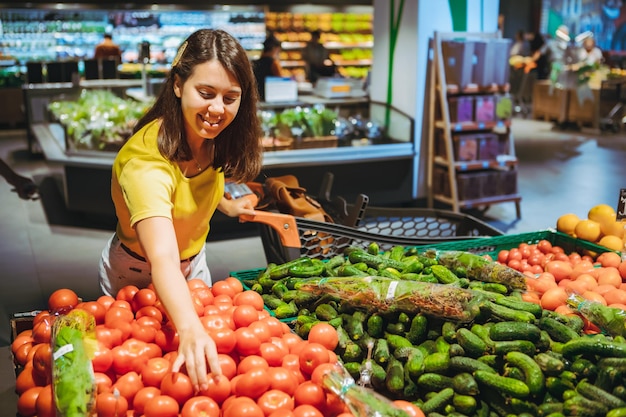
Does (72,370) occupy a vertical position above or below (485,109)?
below

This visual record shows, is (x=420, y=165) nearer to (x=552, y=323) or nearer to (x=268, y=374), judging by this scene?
(x=552, y=323)

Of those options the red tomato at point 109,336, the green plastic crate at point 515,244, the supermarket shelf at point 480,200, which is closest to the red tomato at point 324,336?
the red tomato at point 109,336

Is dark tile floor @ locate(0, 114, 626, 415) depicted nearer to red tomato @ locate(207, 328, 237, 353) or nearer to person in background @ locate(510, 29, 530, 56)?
red tomato @ locate(207, 328, 237, 353)

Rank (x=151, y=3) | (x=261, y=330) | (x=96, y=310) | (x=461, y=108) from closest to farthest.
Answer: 1. (x=261, y=330)
2. (x=96, y=310)
3. (x=461, y=108)
4. (x=151, y=3)

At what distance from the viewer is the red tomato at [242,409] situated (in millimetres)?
1614

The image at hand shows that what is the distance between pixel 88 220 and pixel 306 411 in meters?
5.86

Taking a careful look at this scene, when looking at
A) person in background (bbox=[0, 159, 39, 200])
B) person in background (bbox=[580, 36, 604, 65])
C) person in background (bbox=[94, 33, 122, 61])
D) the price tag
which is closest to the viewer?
the price tag

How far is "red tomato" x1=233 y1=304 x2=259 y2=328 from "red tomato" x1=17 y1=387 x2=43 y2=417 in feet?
1.87

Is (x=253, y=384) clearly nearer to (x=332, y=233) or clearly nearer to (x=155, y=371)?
(x=155, y=371)

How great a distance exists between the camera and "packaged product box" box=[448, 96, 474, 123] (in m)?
6.95

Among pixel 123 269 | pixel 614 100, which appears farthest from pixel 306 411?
pixel 614 100

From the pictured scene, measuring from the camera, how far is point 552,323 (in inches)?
85.6

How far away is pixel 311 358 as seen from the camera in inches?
74.2

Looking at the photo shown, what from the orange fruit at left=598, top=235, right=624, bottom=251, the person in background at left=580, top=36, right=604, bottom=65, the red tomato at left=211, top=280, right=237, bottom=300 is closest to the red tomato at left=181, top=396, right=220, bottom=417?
the red tomato at left=211, top=280, right=237, bottom=300
